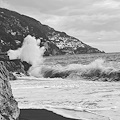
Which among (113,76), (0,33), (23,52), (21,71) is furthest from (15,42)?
(113,76)

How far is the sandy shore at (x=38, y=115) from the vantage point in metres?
11.2

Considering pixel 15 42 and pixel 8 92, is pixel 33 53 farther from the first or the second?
pixel 15 42

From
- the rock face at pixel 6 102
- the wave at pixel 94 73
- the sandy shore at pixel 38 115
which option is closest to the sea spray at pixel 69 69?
the wave at pixel 94 73

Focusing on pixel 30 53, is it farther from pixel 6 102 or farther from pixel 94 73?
pixel 6 102

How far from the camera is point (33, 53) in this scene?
62031 millimetres

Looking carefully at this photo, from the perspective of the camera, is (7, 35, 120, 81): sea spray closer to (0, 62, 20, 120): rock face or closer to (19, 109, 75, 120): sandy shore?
(19, 109, 75, 120): sandy shore

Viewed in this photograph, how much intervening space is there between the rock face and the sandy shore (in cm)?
214

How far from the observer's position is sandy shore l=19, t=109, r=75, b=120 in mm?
11180

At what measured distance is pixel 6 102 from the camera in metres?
8.68

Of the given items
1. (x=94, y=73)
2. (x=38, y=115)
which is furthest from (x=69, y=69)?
(x=38, y=115)

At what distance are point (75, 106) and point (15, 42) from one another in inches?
5801

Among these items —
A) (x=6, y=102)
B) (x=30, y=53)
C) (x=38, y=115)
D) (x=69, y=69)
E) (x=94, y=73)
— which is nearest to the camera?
(x=6, y=102)

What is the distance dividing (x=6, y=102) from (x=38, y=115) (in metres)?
3.32

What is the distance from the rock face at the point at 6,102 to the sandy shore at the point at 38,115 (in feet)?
7.02
